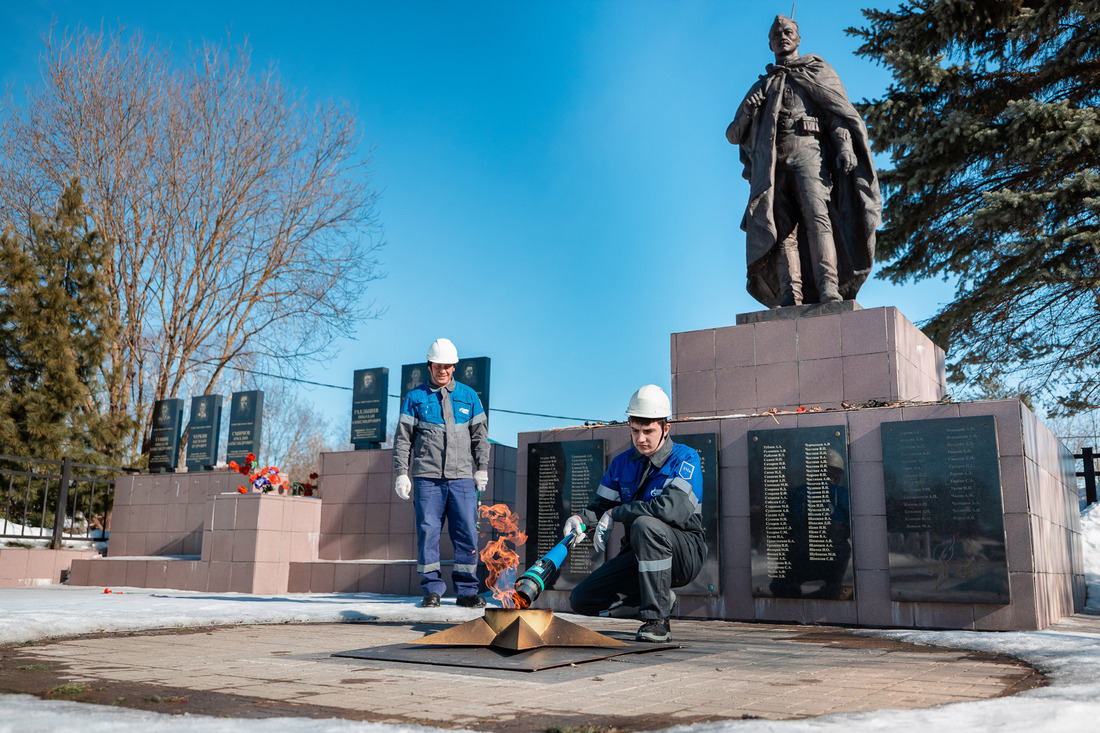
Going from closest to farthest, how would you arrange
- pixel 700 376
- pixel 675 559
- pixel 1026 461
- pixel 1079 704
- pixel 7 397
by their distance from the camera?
pixel 1079 704 < pixel 675 559 < pixel 1026 461 < pixel 700 376 < pixel 7 397

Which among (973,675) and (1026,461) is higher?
(1026,461)

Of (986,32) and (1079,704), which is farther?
(986,32)

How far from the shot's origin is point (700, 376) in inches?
304

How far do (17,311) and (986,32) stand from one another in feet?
56.8

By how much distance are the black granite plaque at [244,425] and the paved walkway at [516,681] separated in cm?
959

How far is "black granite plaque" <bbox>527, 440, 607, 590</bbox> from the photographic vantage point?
715 centimetres

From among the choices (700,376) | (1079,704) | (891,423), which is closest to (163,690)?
(1079,704)

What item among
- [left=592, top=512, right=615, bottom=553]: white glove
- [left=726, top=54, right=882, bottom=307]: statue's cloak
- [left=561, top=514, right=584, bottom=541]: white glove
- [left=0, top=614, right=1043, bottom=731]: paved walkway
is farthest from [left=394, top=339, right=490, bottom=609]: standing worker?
[left=726, top=54, right=882, bottom=307]: statue's cloak

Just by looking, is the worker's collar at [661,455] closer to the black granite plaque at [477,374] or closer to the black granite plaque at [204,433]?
the black granite plaque at [477,374]

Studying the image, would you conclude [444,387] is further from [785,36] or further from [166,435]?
[166,435]

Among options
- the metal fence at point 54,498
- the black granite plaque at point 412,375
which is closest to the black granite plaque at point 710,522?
the black granite plaque at point 412,375

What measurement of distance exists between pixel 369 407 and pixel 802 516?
25.8ft

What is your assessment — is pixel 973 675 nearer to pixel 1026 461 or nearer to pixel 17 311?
pixel 1026 461

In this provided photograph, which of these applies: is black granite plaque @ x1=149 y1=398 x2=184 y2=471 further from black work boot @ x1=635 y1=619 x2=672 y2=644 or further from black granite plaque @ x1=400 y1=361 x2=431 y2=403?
black work boot @ x1=635 y1=619 x2=672 y2=644
